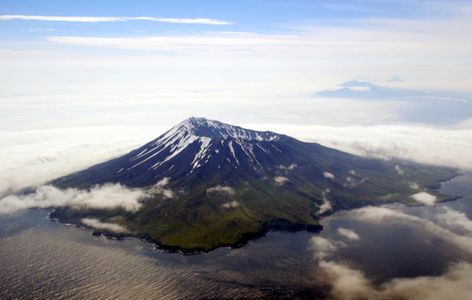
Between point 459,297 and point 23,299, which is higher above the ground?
point 459,297

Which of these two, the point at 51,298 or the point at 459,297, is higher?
the point at 459,297

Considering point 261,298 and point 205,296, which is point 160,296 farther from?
point 261,298

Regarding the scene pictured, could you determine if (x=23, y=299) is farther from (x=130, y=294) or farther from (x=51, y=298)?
(x=130, y=294)

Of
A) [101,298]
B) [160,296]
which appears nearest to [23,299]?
[101,298]

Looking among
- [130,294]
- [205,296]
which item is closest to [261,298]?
[205,296]

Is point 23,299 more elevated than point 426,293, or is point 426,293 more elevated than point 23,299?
point 426,293

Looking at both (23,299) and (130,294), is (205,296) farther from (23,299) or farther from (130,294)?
(23,299)

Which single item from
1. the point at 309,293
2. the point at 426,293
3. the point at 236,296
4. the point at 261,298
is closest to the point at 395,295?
the point at 426,293
